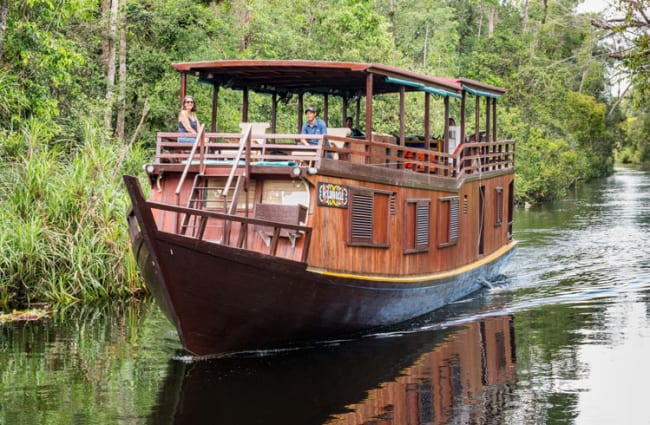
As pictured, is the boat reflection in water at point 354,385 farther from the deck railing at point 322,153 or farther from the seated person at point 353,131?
the seated person at point 353,131

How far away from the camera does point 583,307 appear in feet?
45.5

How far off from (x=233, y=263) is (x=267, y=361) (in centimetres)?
143

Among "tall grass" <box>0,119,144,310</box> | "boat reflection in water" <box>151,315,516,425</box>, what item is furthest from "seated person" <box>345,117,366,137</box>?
"tall grass" <box>0,119,144,310</box>

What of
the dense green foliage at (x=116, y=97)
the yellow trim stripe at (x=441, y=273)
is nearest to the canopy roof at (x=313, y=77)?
the dense green foliage at (x=116, y=97)

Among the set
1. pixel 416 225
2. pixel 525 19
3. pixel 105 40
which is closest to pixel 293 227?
pixel 416 225

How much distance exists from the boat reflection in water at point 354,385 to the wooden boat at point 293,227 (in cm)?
45

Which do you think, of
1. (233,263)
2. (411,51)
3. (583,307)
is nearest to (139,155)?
(233,263)

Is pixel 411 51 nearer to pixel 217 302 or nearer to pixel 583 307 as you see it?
pixel 583 307

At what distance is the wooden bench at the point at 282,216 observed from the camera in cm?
1043

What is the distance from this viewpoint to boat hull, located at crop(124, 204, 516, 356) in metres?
9.45

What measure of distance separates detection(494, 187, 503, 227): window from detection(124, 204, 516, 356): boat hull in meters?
5.71

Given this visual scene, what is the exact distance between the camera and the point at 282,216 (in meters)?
10.5

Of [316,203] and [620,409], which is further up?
[316,203]

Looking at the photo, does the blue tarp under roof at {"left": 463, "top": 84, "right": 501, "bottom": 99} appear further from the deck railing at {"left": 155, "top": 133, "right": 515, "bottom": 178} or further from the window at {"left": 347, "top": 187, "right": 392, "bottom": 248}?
the window at {"left": 347, "top": 187, "right": 392, "bottom": 248}
